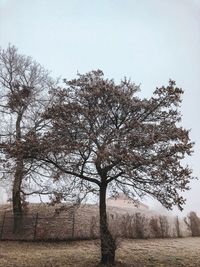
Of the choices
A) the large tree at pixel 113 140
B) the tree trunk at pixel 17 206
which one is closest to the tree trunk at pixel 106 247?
the large tree at pixel 113 140

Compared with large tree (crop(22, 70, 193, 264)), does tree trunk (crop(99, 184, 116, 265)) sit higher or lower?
lower

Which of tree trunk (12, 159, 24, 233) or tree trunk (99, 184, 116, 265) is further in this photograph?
tree trunk (12, 159, 24, 233)

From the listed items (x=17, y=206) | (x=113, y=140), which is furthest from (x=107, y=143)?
(x=17, y=206)

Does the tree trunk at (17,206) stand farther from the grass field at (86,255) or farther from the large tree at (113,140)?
the large tree at (113,140)

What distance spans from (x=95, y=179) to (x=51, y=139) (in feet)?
10.4

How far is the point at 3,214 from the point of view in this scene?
94.2 feet

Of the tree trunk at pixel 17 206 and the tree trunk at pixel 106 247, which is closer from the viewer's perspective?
the tree trunk at pixel 106 247

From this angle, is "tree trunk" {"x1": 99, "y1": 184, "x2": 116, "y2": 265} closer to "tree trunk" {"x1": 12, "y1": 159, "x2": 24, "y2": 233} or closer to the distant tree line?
the distant tree line

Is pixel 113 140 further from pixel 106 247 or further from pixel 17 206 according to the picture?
pixel 17 206

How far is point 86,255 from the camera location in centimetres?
1958

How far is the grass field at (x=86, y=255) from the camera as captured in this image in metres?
17.4

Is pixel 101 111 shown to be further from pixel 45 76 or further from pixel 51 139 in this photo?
pixel 45 76

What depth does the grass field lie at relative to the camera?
57.1 ft

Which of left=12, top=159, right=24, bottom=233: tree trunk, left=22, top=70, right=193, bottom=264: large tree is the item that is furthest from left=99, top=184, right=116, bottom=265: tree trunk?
left=12, top=159, right=24, bottom=233: tree trunk
